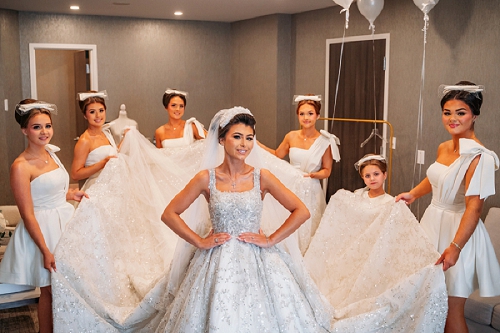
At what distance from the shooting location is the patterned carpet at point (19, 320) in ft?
13.8

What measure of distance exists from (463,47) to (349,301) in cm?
270

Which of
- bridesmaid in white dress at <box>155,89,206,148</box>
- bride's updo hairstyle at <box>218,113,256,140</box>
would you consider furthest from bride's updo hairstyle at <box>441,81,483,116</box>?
bridesmaid in white dress at <box>155,89,206,148</box>

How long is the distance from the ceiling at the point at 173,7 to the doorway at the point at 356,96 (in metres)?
0.64

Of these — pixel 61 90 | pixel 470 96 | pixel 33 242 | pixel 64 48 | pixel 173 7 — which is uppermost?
pixel 173 7

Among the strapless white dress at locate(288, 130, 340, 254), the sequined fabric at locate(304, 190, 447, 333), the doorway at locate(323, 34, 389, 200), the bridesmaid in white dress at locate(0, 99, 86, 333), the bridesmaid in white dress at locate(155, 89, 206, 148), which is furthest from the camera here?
the doorway at locate(323, 34, 389, 200)

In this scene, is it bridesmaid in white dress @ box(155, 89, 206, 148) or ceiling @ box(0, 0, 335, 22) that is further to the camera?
ceiling @ box(0, 0, 335, 22)

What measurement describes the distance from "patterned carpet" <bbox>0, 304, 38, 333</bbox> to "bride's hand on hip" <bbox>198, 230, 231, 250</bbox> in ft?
6.08

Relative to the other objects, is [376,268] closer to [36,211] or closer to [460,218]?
[460,218]

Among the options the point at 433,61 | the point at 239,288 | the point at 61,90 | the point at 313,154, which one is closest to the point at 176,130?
the point at 313,154

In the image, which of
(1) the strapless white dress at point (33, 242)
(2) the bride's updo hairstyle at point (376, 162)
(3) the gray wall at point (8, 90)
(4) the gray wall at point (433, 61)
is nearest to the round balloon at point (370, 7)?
(4) the gray wall at point (433, 61)

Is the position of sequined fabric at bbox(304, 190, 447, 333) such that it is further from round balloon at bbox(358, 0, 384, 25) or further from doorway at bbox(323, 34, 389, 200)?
doorway at bbox(323, 34, 389, 200)

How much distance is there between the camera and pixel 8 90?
7.20 metres

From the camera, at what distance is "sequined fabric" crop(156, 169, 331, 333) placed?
2893 mm

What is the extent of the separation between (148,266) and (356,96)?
10.7 ft
